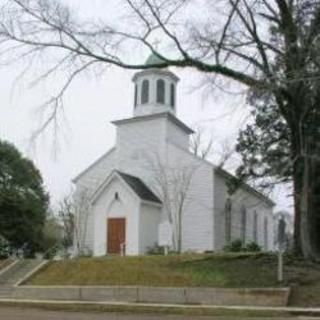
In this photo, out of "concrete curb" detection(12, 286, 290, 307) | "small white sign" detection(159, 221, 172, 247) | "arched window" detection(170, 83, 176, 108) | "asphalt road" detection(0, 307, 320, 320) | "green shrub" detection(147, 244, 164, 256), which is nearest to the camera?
"asphalt road" detection(0, 307, 320, 320)

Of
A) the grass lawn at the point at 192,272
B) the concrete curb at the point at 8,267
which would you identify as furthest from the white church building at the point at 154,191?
the grass lawn at the point at 192,272

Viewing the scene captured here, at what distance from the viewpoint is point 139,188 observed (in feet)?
147

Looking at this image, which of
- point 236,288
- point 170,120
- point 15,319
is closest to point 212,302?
point 236,288

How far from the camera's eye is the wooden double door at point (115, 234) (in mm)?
44156

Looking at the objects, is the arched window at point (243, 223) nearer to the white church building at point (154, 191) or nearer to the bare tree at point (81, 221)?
the white church building at point (154, 191)

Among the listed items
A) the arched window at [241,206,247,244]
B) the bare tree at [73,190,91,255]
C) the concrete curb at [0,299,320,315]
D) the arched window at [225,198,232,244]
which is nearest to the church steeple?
the bare tree at [73,190,91,255]

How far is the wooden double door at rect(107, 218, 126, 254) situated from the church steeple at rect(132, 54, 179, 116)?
25.6 feet

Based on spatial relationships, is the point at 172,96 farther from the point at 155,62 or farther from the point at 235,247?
the point at 235,247

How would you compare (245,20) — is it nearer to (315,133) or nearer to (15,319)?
(315,133)

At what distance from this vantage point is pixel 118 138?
4894 cm

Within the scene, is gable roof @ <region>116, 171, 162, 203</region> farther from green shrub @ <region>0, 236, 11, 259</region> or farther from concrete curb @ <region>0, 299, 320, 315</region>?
concrete curb @ <region>0, 299, 320, 315</region>

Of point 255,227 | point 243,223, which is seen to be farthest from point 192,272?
point 255,227

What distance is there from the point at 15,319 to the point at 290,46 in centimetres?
1362

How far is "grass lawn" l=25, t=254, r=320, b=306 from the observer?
→ 26.4m
